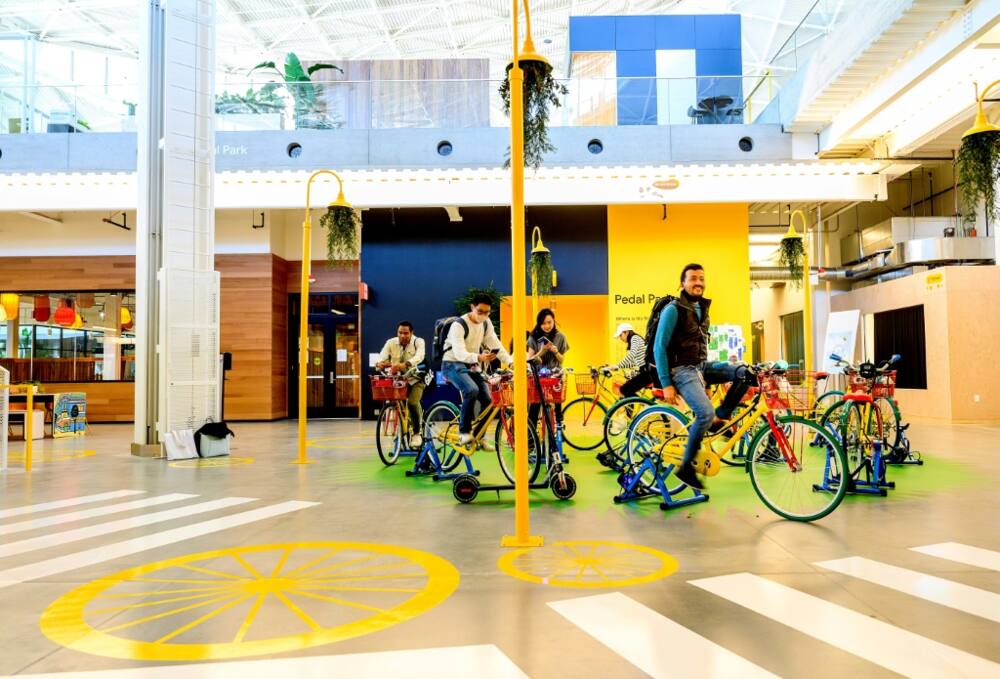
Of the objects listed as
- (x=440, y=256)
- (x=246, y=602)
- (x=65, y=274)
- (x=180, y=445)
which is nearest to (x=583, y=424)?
(x=180, y=445)

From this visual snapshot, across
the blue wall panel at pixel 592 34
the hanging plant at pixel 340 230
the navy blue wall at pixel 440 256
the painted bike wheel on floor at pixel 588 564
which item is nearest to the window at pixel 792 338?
the navy blue wall at pixel 440 256

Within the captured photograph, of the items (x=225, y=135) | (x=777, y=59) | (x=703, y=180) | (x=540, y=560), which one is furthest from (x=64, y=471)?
(x=777, y=59)

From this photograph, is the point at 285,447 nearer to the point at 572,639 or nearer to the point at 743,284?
the point at 572,639

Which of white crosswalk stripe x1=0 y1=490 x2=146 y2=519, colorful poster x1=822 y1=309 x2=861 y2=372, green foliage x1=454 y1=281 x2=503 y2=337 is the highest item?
green foliage x1=454 y1=281 x2=503 y2=337

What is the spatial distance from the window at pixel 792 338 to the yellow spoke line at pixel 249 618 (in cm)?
2097

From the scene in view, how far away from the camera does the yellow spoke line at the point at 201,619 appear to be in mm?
2615

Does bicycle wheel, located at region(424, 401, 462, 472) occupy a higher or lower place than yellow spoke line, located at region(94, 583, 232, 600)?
higher

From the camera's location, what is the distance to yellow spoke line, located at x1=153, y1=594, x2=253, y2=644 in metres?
Result: 2.62

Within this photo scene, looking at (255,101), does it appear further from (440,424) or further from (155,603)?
(155,603)

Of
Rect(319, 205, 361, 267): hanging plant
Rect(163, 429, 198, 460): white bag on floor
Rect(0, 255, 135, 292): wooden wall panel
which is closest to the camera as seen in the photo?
Rect(319, 205, 361, 267): hanging plant

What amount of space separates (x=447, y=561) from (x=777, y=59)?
14324 mm

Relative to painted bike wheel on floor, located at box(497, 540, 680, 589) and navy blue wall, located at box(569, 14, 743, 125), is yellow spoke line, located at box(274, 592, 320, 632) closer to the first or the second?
painted bike wheel on floor, located at box(497, 540, 680, 589)

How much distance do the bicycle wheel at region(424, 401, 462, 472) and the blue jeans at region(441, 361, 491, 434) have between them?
38cm

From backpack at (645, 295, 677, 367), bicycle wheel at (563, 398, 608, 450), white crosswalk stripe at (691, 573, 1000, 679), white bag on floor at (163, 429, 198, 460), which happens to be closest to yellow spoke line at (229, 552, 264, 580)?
white crosswalk stripe at (691, 573, 1000, 679)
